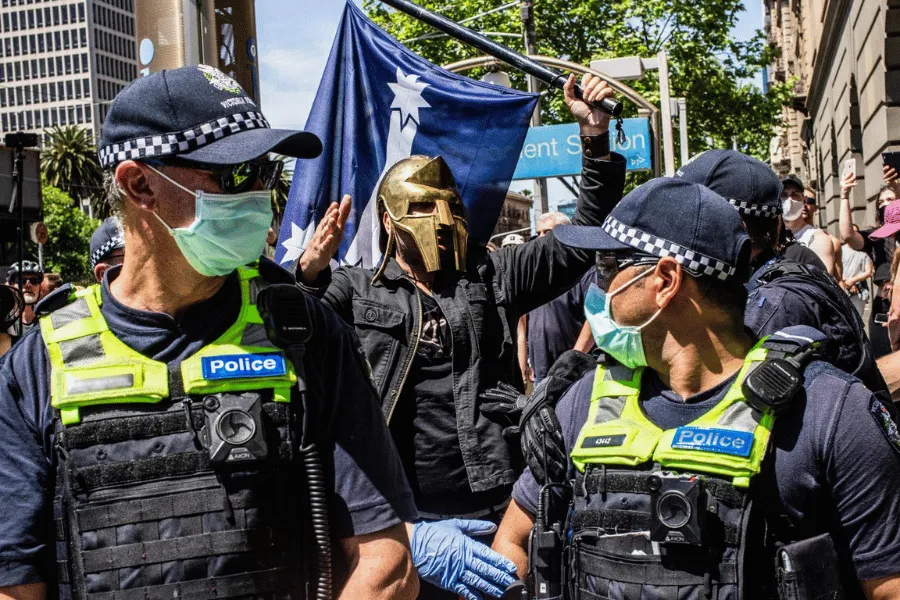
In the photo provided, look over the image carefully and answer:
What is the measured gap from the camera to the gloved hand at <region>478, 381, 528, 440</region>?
4484 millimetres

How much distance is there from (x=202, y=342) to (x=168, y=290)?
0.50 ft

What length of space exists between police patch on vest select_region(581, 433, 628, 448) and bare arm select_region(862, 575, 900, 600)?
0.64 meters

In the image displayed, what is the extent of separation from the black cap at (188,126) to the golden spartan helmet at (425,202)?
220cm

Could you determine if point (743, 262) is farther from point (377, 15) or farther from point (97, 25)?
point (97, 25)

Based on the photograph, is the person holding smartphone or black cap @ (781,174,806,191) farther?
the person holding smartphone

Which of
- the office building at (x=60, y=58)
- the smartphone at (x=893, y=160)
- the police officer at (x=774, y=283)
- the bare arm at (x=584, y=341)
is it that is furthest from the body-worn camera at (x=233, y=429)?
the office building at (x=60, y=58)

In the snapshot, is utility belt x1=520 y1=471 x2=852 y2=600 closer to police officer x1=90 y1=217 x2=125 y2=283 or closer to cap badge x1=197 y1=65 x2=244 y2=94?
cap badge x1=197 y1=65 x2=244 y2=94

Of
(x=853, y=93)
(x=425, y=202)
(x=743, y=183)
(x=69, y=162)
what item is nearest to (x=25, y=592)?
(x=425, y=202)

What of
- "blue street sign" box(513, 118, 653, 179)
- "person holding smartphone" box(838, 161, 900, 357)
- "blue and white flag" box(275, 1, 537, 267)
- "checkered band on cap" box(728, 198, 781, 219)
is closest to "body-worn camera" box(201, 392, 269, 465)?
"checkered band on cap" box(728, 198, 781, 219)

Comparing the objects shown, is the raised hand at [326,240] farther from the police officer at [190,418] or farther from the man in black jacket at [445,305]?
the police officer at [190,418]

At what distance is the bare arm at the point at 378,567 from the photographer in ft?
8.25

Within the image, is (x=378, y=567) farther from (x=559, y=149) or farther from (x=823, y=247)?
(x=559, y=149)

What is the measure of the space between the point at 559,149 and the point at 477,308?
33.6 feet

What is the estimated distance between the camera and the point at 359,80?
22.9 feet
